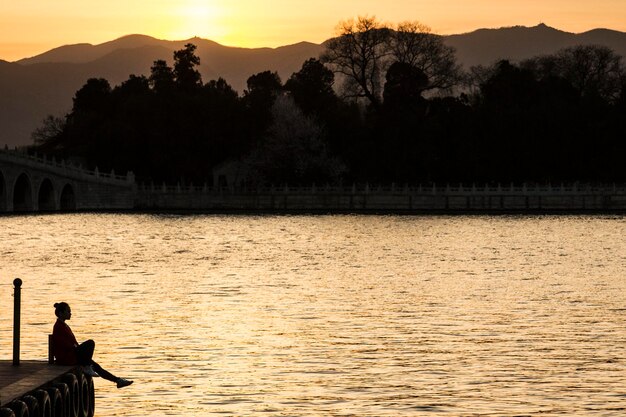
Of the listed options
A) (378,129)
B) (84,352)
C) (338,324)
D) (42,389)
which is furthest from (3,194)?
(42,389)

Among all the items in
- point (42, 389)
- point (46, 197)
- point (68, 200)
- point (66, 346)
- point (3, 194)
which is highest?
point (3, 194)

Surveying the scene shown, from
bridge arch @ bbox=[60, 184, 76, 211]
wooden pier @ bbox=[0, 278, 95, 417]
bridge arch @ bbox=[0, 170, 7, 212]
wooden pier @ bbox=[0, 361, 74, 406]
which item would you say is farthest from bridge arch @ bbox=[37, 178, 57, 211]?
wooden pier @ bbox=[0, 361, 74, 406]

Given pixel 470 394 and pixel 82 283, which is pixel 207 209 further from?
pixel 470 394

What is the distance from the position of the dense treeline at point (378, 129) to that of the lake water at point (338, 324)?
5722cm

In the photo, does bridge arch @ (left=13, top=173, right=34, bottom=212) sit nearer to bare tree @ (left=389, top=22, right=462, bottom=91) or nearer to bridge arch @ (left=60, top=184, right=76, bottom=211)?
bridge arch @ (left=60, top=184, right=76, bottom=211)

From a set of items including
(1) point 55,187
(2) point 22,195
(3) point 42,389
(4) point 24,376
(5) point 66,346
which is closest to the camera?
(3) point 42,389

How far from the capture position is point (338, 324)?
49781mm

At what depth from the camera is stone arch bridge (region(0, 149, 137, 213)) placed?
159m

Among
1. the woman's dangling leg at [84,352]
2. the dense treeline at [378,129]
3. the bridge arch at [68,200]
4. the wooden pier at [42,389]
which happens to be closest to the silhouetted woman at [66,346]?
the woman's dangling leg at [84,352]

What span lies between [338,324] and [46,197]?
13044cm

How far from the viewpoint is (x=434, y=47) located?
174625 mm

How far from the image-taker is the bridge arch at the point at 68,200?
176375mm

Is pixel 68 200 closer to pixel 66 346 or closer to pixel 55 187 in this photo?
pixel 55 187

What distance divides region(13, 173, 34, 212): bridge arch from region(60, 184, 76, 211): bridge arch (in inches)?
240
